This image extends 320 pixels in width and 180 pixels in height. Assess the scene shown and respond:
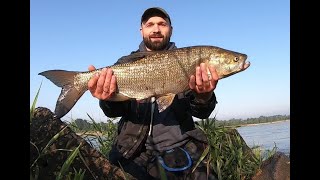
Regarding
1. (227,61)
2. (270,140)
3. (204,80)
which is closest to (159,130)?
(204,80)

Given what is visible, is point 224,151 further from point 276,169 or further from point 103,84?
point 103,84

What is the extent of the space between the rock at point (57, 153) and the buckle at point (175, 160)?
47.5 inches

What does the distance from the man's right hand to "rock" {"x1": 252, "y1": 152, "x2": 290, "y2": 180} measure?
2.88m

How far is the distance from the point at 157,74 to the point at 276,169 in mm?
2542

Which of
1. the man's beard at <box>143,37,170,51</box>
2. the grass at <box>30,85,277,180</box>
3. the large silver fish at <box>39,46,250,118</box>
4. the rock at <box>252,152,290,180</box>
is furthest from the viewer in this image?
the grass at <box>30,85,277,180</box>

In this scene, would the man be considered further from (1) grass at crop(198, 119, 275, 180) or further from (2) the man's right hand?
(1) grass at crop(198, 119, 275, 180)

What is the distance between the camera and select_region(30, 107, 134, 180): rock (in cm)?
294

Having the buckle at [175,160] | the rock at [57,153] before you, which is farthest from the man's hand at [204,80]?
the rock at [57,153]

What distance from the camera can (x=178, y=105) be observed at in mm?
4902

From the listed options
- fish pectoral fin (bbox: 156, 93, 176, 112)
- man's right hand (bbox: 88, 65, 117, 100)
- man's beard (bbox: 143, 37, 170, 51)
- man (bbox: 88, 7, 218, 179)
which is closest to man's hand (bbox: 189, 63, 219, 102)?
man (bbox: 88, 7, 218, 179)

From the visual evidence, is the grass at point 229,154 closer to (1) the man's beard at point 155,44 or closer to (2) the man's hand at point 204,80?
(2) the man's hand at point 204,80

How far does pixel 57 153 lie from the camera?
3070 millimetres
